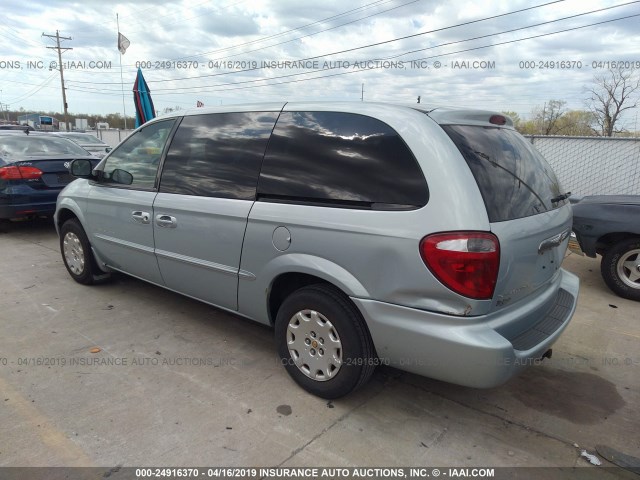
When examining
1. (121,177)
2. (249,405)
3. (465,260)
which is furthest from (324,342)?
(121,177)

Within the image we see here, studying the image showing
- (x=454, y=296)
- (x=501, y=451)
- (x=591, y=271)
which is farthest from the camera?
(x=591, y=271)

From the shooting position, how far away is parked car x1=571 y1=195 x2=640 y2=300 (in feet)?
15.8

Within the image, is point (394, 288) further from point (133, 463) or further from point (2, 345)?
point (2, 345)

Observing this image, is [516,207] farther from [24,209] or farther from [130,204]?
[24,209]

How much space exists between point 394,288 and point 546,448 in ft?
4.13

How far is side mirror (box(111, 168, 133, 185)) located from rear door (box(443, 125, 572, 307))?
285 centimetres

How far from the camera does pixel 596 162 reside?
8766 millimetres

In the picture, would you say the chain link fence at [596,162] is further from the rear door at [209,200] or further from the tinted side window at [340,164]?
the rear door at [209,200]

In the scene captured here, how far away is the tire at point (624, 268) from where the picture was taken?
4.85 meters

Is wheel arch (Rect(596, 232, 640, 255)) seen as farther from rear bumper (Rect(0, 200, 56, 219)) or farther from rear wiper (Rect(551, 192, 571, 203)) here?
rear bumper (Rect(0, 200, 56, 219))

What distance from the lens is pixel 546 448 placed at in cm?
252

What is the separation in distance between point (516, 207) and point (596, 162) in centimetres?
770

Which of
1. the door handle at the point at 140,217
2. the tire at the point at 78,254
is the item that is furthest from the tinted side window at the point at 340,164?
the tire at the point at 78,254

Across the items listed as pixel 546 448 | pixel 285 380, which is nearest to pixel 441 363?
pixel 546 448
